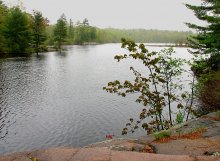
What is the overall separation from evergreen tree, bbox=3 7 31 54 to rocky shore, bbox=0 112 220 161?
74.9 metres

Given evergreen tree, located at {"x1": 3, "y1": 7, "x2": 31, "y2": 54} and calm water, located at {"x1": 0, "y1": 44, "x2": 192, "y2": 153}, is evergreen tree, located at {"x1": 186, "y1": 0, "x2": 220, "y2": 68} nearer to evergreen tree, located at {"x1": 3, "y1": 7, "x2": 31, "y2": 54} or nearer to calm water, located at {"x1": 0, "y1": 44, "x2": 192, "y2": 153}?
calm water, located at {"x1": 0, "y1": 44, "x2": 192, "y2": 153}

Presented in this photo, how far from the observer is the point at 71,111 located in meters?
27.7

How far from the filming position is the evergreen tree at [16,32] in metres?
80.8

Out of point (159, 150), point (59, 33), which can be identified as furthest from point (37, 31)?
point (159, 150)

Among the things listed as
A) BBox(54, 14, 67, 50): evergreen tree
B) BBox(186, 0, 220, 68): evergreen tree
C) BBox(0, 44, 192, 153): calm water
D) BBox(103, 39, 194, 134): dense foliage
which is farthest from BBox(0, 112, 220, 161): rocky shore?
Result: BBox(54, 14, 67, 50): evergreen tree

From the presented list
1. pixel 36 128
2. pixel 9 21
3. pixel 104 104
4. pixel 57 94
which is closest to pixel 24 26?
pixel 9 21

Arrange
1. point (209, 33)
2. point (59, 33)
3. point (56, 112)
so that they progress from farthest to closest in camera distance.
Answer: point (59, 33) → point (209, 33) → point (56, 112)

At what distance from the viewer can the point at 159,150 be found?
35.1ft

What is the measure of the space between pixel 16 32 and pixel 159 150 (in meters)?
78.8

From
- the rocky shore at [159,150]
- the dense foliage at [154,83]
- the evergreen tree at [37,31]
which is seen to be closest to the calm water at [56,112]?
the dense foliage at [154,83]

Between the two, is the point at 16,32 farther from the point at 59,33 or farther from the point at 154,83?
the point at 154,83

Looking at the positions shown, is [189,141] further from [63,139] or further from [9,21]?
[9,21]

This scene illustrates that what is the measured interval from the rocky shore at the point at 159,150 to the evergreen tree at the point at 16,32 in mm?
74942

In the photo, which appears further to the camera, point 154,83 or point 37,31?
point 37,31
